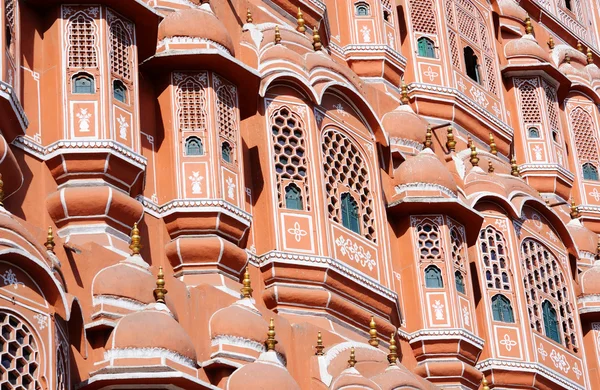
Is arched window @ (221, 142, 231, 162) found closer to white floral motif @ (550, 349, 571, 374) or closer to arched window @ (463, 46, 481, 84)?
white floral motif @ (550, 349, 571, 374)

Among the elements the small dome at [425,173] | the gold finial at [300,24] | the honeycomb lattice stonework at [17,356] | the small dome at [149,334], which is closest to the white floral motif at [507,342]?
the small dome at [425,173]

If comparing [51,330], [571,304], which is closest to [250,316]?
[51,330]

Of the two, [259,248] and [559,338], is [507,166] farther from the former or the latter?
[259,248]

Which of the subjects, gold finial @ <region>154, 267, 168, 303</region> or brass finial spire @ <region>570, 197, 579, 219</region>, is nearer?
gold finial @ <region>154, 267, 168, 303</region>

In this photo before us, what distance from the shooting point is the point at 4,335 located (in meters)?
16.2

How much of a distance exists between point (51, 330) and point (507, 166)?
14.1 meters

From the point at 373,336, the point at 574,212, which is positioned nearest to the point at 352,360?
the point at 373,336

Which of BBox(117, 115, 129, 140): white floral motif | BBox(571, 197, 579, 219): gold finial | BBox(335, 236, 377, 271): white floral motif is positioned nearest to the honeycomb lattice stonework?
BBox(117, 115, 129, 140): white floral motif

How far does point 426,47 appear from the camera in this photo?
2961 centimetres

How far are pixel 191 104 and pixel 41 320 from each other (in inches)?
238

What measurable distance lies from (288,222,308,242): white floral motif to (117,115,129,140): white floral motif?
124 inches

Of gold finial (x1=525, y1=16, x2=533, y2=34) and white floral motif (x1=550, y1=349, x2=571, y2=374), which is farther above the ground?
gold finial (x1=525, y1=16, x2=533, y2=34)

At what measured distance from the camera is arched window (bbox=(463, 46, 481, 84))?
30641 millimetres

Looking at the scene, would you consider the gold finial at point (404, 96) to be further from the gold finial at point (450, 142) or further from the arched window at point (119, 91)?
the arched window at point (119, 91)
